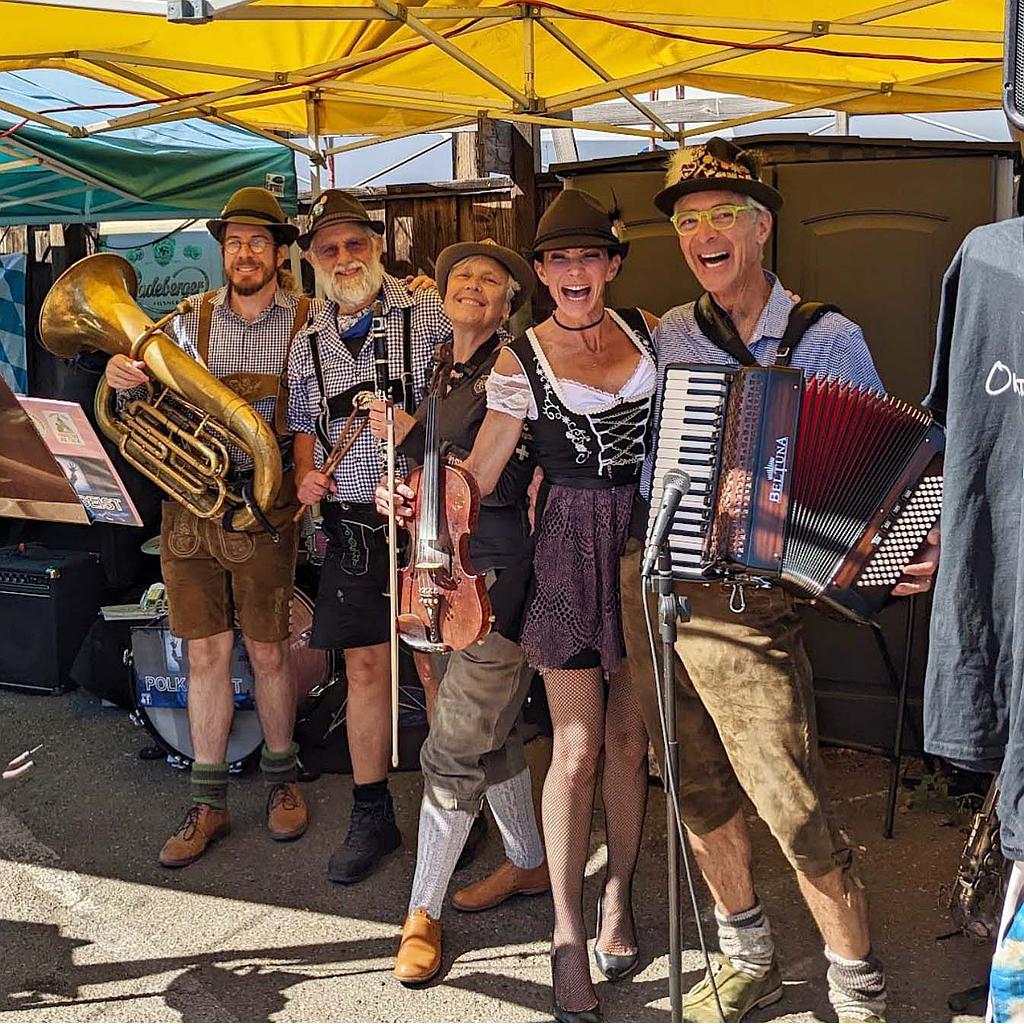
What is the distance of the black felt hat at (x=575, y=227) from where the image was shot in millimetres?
3115

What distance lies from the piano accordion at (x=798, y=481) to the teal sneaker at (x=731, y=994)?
110 cm

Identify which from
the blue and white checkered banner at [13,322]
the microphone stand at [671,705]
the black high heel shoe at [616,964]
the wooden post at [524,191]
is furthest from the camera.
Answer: the blue and white checkered banner at [13,322]

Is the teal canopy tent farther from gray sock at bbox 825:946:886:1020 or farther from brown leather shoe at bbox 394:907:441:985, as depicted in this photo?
gray sock at bbox 825:946:886:1020

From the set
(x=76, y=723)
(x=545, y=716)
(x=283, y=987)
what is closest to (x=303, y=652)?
(x=545, y=716)

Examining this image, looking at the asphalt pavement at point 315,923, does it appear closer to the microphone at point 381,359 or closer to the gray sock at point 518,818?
the gray sock at point 518,818

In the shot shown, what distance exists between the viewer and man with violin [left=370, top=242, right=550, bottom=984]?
10.7ft

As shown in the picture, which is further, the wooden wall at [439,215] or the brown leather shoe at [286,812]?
the wooden wall at [439,215]

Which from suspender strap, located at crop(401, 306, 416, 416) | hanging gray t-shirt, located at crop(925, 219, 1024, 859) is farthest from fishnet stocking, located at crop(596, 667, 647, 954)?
hanging gray t-shirt, located at crop(925, 219, 1024, 859)

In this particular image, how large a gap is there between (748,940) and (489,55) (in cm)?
375

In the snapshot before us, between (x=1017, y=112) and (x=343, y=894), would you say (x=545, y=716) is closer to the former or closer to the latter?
(x=343, y=894)

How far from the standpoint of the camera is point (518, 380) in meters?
3.11

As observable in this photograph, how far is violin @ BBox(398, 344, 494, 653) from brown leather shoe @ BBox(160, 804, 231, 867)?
1.39 metres

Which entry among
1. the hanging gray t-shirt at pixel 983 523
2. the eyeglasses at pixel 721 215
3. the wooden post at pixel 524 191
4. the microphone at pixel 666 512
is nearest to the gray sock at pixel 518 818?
the microphone at pixel 666 512

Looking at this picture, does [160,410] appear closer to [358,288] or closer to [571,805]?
[358,288]
